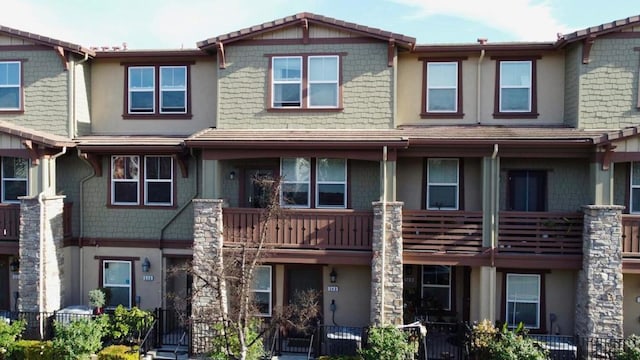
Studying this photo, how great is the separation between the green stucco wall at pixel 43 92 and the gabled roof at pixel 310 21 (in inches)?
187

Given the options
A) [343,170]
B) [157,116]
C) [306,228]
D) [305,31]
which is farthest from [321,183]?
[157,116]

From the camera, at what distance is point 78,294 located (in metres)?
16.2

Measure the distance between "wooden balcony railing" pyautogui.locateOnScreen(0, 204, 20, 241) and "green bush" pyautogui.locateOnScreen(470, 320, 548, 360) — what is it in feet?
44.4

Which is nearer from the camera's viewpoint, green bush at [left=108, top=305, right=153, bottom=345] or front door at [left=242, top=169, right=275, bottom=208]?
green bush at [left=108, top=305, right=153, bottom=345]

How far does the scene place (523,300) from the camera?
48.6 ft

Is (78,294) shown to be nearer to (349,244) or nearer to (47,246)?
(47,246)

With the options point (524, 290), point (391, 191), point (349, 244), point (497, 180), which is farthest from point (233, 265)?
point (524, 290)

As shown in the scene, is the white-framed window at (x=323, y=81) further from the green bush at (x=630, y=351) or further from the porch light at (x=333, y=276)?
the green bush at (x=630, y=351)

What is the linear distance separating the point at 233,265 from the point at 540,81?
10.6 metres

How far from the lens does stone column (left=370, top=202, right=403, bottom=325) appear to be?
13625mm

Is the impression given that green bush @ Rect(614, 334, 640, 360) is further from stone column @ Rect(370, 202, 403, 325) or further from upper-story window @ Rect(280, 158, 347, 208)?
upper-story window @ Rect(280, 158, 347, 208)

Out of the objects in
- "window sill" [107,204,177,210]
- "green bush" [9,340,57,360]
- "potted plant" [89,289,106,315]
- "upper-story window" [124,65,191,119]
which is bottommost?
"green bush" [9,340,57,360]

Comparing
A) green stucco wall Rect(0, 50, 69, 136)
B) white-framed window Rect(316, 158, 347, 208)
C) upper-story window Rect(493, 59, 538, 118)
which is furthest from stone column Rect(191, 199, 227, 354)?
upper-story window Rect(493, 59, 538, 118)

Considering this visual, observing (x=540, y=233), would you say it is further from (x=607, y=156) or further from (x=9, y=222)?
(x=9, y=222)
